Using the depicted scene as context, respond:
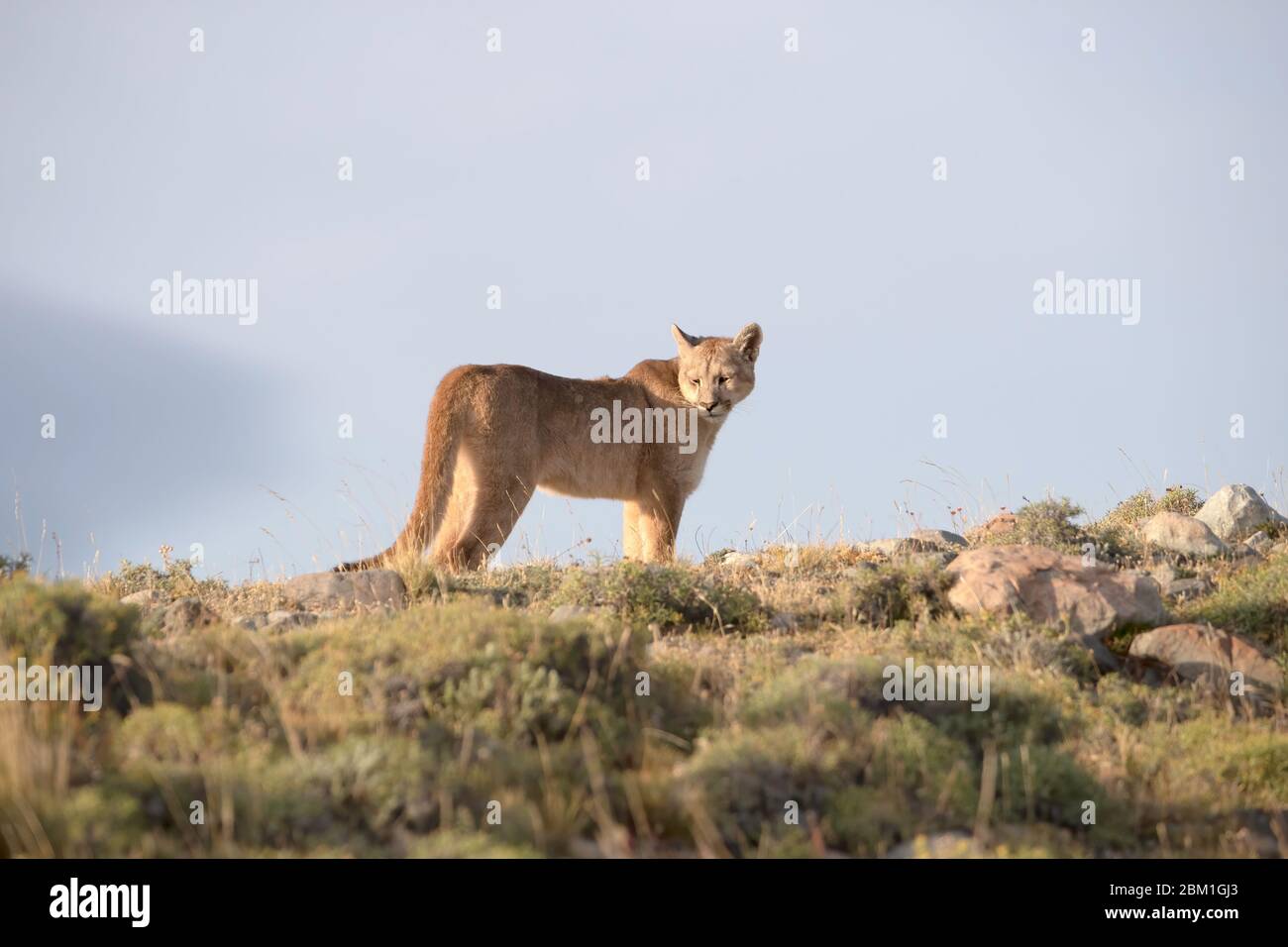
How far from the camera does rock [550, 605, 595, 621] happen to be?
838 cm

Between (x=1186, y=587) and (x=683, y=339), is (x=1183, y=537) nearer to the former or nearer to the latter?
(x=1186, y=587)

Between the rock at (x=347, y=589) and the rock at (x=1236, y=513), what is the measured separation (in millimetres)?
8445

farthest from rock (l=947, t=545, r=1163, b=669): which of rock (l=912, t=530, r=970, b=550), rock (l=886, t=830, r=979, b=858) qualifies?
rock (l=886, t=830, r=979, b=858)

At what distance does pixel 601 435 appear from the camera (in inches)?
511

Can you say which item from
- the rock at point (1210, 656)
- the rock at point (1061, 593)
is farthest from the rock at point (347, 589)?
the rock at point (1210, 656)

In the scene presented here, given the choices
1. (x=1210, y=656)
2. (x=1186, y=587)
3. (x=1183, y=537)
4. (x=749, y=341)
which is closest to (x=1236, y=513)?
(x=1183, y=537)

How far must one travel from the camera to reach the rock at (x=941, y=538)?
1192 centimetres

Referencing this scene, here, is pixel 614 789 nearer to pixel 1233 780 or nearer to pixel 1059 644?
pixel 1233 780

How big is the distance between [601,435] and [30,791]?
8808mm

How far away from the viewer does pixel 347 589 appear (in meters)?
9.63

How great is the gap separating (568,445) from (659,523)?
4.67ft
